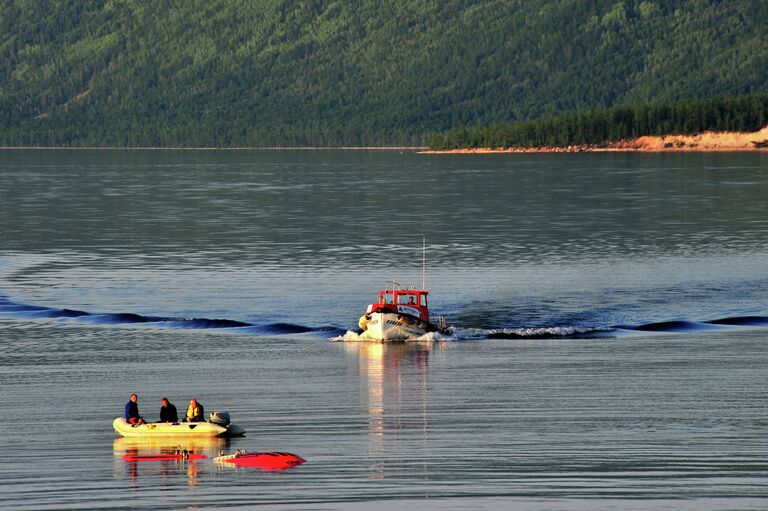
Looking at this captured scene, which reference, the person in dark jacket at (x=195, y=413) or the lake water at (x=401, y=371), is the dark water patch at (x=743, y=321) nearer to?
the lake water at (x=401, y=371)

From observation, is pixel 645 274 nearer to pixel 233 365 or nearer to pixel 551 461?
pixel 233 365

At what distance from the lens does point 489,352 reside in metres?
74.5

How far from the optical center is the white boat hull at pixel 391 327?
77.6 meters

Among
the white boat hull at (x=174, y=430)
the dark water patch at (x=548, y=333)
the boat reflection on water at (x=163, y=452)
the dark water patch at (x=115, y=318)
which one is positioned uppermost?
the dark water patch at (x=115, y=318)

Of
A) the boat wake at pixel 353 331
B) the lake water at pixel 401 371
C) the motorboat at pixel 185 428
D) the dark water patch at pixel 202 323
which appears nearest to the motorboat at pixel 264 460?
the lake water at pixel 401 371

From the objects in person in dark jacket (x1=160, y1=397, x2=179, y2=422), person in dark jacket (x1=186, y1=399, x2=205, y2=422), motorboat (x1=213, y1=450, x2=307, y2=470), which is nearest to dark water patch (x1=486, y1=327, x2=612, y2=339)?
person in dark jacket (x1=186, y1=399, x2=205, y2=422)

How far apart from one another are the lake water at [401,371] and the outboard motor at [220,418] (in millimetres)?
934

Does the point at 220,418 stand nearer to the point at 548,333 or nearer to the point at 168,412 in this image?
the point at 168,412

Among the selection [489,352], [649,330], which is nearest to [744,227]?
[649,330]

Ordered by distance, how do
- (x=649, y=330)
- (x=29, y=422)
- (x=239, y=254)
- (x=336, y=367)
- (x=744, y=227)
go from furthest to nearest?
(x=744, y=227) → (x=239, y=254) → (x=649, y=330) → (x=336, y=367) → (x=29, y=422)

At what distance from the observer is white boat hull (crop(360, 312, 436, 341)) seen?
255 ft

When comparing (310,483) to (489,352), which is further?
(489,352)

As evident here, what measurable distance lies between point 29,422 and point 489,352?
25060mm

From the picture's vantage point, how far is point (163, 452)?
53.3 metres
